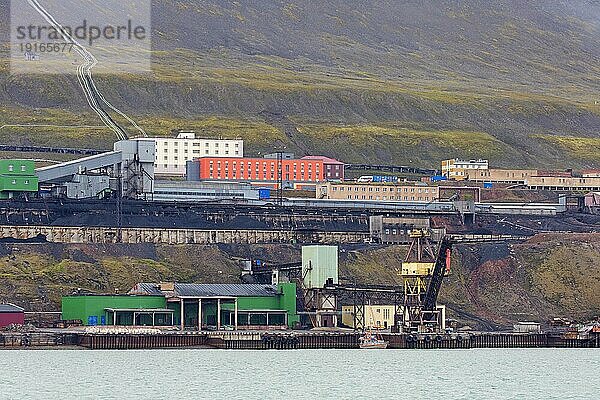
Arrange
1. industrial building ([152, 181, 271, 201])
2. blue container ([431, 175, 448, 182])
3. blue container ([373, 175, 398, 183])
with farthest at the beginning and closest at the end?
blue container ([431, 175, 448, 182]) → blue container ([373, 175, 398, 183]) → industrial building ([152, 181, 271, 201])

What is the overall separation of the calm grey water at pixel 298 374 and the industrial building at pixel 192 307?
865 centimetres

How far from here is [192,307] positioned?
4213 inches

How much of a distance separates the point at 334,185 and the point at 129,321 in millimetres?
62604

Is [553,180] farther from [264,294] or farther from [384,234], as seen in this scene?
[264,294]

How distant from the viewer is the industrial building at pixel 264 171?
177m

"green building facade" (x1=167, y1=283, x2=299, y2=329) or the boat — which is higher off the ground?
"green building facade" (x1=167, y1=283, x2=299, y2=329)

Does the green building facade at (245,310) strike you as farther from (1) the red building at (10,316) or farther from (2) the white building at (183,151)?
(2) the white building at (183,151)

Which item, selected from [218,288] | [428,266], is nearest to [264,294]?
[218,288]

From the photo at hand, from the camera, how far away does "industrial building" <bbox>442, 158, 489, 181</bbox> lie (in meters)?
187

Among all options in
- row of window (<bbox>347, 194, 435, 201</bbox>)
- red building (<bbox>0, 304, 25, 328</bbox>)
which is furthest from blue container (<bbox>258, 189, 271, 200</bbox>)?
red building (<bbox>0, 304, 25, 328</bbox>)

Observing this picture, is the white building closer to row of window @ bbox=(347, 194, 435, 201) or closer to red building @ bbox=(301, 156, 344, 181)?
red building @ bbox=(301, 156, 344, 181)

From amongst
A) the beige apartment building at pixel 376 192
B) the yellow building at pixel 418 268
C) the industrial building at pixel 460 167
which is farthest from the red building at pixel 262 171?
the yellow building at pixel 418 268

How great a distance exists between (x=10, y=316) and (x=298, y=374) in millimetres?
29350

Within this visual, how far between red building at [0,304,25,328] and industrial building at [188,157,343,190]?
71.5 m
